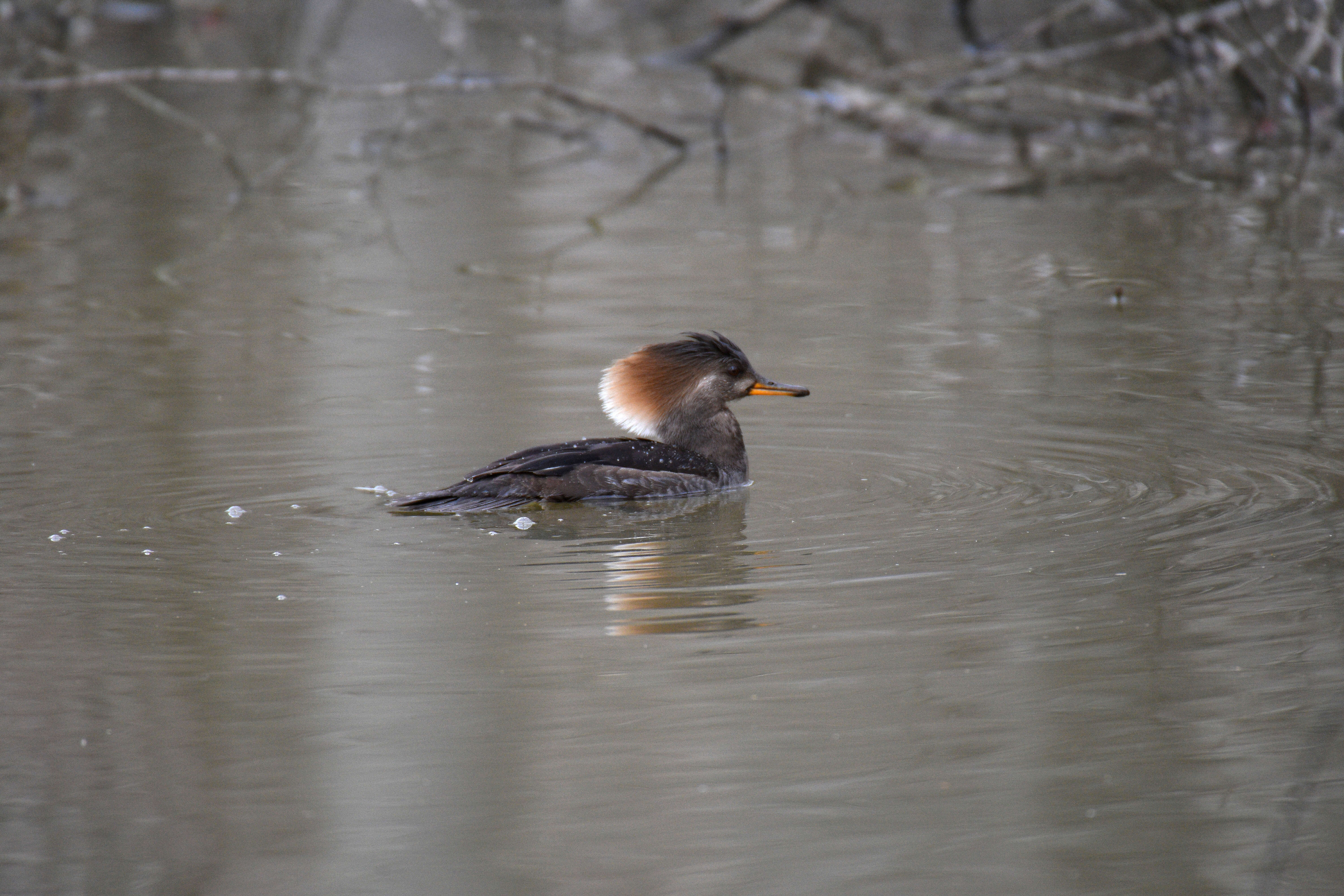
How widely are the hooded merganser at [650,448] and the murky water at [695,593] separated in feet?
0.43

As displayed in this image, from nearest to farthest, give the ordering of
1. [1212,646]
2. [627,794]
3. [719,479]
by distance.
A: [627,794] < [1212,646] < [719,479]

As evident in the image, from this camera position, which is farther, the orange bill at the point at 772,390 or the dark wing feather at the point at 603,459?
the orange bill at the point at 772,390

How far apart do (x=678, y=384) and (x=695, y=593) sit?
1963mm

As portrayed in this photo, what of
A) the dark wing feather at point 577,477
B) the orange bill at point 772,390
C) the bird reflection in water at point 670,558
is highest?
the orange bill at point 772,390

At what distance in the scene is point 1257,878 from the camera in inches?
135

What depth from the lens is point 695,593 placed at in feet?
17.4

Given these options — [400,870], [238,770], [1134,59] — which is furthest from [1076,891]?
[1134,59]

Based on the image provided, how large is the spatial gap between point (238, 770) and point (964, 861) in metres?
1.71

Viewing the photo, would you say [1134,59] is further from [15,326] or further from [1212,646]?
[1212,646]

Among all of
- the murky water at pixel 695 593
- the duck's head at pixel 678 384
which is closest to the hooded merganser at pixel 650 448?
the duck's head at pixel 678 384

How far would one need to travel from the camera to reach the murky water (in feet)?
12.1

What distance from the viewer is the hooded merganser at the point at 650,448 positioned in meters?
6.35

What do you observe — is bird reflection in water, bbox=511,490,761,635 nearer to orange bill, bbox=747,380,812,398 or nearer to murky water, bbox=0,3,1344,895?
murky water, bbox=0,3,1344,895

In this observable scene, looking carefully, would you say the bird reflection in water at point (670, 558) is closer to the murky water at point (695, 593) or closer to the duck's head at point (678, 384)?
the murky water at point (695, 593)
